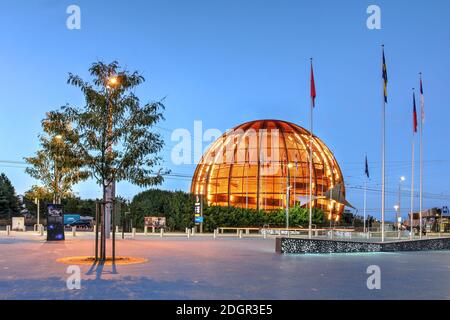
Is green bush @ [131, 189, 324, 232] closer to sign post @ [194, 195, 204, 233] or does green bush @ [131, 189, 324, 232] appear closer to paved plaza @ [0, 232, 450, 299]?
sign post @ [194, 195, 204, 233]

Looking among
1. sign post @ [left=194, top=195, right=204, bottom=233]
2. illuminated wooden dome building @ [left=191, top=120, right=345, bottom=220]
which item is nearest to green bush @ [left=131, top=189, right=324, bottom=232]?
sign post @ [left=194, top=195, right=204, bottom=233]

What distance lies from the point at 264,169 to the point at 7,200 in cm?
3775

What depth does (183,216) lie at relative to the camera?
56969mm

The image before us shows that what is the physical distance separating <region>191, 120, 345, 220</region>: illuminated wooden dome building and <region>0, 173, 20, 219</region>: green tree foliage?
27933 mm

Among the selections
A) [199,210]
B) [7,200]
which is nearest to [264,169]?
[199,210]

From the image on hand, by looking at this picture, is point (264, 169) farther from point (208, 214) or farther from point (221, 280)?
point (221, 280)

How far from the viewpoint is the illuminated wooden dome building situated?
80812mm

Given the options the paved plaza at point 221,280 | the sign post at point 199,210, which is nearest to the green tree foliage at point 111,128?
the paved plaza at point 221,280

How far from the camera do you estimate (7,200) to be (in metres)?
78.1

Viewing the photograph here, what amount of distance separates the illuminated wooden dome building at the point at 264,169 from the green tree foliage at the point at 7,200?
27.9m

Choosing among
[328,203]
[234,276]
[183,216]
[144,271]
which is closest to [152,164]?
[144,271]

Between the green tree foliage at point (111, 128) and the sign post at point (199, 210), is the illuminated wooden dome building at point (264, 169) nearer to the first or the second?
the sign post at point (199, 210)
